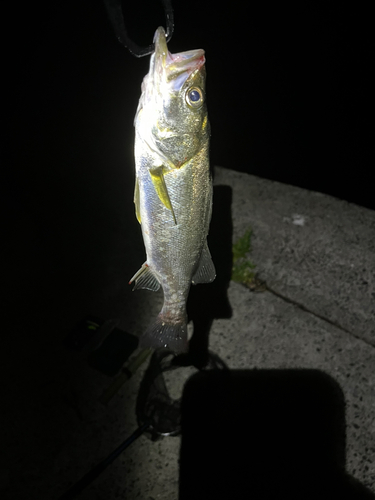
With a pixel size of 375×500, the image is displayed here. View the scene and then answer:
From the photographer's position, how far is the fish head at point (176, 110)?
55.0 inches

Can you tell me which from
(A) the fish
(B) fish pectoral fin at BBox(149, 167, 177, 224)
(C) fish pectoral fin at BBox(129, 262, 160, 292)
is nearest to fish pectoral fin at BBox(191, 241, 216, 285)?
(A) the fish

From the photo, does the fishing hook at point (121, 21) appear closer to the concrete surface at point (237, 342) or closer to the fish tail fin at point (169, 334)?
A: the fish tail fin at point (169, 334)

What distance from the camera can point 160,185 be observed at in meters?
1.48

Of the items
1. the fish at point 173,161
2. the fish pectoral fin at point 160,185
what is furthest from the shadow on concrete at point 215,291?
the fish pectoral fin at point 160,185

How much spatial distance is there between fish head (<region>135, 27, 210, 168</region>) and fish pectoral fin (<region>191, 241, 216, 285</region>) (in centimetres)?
51

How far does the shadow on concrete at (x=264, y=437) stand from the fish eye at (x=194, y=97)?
244 cm

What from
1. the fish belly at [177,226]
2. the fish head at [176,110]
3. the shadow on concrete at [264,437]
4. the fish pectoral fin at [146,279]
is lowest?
the shadow on concrete at [264,437]

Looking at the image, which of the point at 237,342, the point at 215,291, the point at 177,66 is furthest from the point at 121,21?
the point at 237,342

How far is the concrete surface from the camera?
8.54ft

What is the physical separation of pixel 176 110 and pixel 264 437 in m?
2.70

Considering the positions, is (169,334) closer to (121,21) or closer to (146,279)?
(146,279)

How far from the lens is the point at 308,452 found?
2662 millimetres

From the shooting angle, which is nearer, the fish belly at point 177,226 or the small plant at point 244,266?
the fish belly at point 177,226

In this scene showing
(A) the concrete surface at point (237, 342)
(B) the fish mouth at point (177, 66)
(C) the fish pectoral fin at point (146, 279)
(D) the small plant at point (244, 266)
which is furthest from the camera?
(D) the small plant at point (244, 266)
